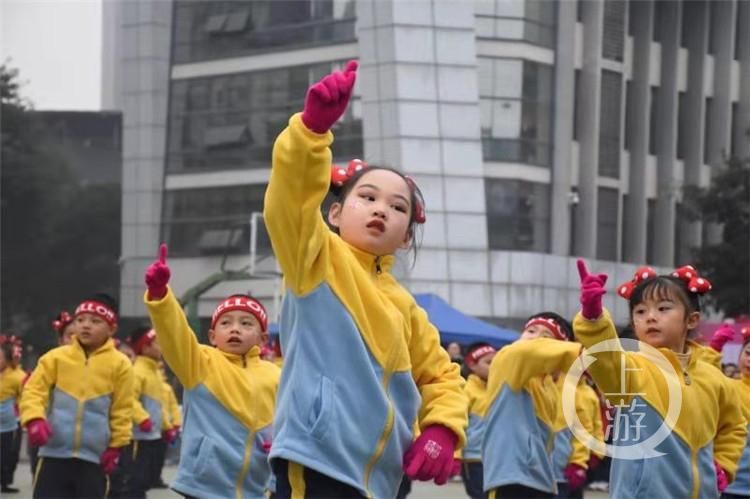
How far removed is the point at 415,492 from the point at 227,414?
42.4 feet

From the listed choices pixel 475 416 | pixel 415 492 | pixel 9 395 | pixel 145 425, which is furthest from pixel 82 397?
pixel 415 492

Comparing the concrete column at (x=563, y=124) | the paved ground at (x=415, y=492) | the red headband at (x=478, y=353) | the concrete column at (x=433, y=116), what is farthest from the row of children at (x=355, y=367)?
the concrete column at (x=563, y=124)

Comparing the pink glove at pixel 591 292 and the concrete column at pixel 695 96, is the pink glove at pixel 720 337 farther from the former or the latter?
the concrete column at pixel 695 96

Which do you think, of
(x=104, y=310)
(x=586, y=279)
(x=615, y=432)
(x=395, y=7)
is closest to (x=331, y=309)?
(x=586, y=279)

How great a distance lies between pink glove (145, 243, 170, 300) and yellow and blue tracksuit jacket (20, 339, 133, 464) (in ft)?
15.8

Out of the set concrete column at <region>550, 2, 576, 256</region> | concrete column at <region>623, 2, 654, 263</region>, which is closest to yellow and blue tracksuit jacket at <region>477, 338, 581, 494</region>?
concrete column at <region>550, 2, 576, 256</region>

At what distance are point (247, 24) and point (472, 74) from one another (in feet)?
21.0

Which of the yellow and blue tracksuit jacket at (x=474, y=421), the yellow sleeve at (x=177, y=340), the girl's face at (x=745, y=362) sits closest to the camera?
the yellow sleeve at (x=177, y=340)

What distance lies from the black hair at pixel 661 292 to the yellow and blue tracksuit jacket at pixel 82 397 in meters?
5.17

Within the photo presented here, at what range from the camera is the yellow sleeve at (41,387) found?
1191 cm

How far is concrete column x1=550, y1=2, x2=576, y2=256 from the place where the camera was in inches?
1623

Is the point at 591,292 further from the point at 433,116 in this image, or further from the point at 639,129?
the point at 639,129

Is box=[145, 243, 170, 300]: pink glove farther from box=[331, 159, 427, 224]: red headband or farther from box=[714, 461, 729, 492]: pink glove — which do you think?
box=[714, 461, 729, 492]: pink glove

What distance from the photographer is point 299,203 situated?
5656mm
